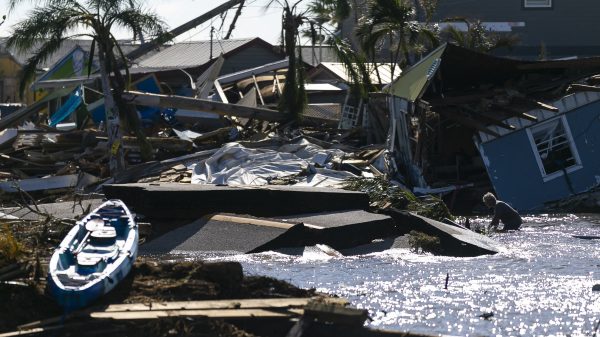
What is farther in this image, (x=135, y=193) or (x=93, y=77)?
(x=93, y=77)

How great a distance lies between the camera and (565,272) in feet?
50.1

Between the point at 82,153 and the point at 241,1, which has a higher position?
the point at 241,1

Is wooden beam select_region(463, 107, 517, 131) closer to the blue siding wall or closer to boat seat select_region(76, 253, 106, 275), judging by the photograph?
the blue siding wall

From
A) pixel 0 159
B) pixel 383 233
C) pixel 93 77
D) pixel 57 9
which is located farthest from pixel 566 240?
pixel 93 77

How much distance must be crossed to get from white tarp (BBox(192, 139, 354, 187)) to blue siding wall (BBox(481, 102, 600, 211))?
3.14 meters

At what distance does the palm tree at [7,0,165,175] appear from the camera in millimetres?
22328

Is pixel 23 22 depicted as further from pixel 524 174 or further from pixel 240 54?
pixel 240 54

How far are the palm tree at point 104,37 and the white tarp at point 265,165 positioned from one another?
1.88 metres

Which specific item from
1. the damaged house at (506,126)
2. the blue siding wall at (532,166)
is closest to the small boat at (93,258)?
the damaged house at (506,126)

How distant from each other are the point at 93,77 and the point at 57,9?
1019 cm

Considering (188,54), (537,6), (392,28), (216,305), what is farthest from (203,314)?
(188,54)

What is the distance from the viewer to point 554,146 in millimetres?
23234

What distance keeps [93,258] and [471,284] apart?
16.6 ft

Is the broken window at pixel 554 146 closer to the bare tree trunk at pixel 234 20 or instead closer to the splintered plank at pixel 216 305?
the splintered plank at pixel 216 305
